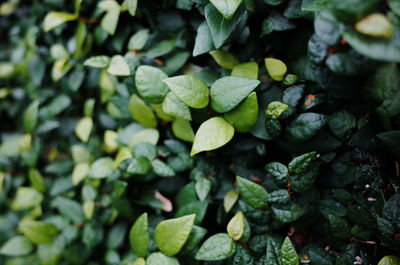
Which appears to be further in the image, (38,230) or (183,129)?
(38,230)

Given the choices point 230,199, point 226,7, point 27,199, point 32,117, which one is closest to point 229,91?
point 226,7

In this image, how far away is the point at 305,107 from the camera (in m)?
0.95

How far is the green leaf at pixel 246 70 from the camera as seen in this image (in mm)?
1020

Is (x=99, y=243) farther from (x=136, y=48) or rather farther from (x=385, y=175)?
(x=385, y=175)

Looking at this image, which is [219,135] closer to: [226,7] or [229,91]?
[229,91]

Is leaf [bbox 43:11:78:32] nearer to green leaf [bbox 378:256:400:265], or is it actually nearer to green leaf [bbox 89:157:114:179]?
green leaf [bbox 89:157:114:179]

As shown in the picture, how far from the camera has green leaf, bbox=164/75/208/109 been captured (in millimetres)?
943

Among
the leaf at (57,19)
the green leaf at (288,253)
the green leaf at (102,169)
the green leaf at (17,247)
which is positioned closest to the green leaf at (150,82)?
the green leaf at (102,169)

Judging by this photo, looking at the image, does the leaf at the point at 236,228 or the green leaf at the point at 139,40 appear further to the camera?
the green leaf at the point at 139,40

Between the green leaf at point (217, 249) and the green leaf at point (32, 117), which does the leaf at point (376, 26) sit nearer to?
the green leaf at point (217, 249)

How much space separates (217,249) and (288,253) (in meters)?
0.19

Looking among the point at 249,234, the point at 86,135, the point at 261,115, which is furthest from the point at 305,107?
the point at 86,135

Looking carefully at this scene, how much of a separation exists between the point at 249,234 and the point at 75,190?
760 millimetres

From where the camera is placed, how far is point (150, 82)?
1057 mm
